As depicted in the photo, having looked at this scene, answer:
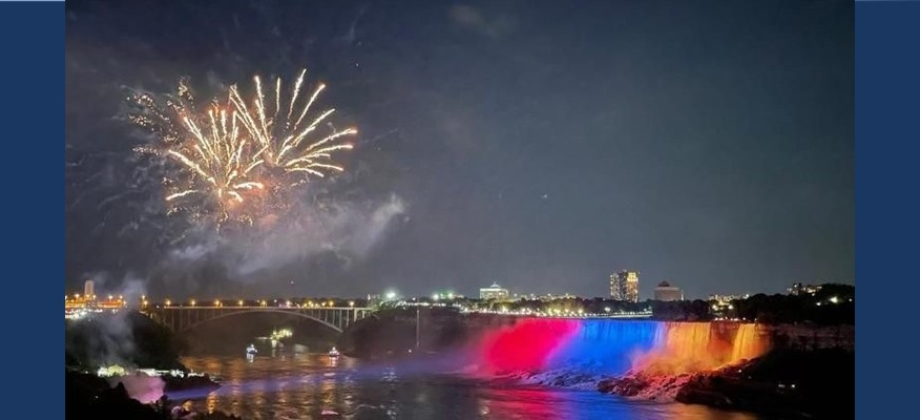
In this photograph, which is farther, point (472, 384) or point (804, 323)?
point (472, 384)

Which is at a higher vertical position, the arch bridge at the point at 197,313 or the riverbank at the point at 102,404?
the riverbank at the point at 102,404

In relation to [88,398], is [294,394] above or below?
below

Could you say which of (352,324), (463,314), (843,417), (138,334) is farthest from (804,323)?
(352,324)

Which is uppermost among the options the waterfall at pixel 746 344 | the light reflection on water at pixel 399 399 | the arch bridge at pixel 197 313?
the waterfall at pixel 746 344

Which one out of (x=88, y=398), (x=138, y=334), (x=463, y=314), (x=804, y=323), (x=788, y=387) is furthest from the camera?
(x=463, y=314)

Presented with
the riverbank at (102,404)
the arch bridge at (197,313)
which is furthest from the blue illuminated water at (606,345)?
the riverbank at (102,404)

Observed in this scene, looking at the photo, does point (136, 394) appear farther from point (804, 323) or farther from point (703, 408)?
point (804, 323)

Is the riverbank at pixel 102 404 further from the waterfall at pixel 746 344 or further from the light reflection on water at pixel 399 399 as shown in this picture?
the waterfall at pixel 746 344

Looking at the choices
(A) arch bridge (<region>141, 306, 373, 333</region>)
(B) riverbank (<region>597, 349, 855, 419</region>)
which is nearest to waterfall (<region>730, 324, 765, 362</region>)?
(B) riverbank (<region>597, 349, 855, 419</region>)

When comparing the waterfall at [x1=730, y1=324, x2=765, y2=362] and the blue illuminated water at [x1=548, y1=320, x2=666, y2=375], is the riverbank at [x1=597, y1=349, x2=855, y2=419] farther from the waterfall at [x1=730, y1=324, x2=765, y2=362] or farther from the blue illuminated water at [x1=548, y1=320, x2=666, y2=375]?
the blue illuminated water at [x1=548, y1=320, x2=666, y2=375]
